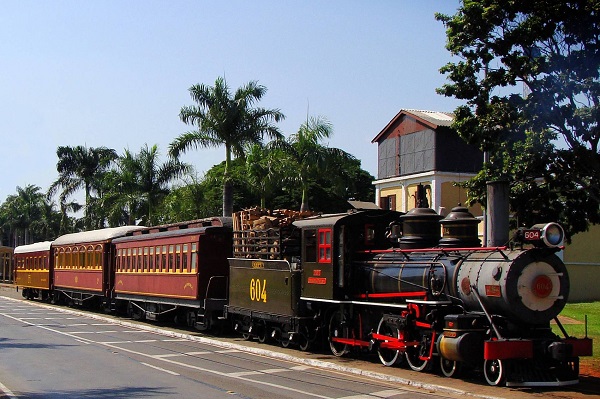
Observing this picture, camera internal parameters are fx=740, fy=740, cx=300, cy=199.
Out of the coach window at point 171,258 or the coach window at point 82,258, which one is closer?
the coach window at point 171,258

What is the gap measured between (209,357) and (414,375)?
16.5 feet

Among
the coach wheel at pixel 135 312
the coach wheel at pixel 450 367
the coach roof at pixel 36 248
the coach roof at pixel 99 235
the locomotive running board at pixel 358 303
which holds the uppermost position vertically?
the coach roof at pixel 99 235

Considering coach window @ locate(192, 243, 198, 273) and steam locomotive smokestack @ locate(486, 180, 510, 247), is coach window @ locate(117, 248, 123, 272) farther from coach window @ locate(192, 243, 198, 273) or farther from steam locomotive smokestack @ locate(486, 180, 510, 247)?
steam locomotive smokestack @ locate(486, 180, 510, 247)

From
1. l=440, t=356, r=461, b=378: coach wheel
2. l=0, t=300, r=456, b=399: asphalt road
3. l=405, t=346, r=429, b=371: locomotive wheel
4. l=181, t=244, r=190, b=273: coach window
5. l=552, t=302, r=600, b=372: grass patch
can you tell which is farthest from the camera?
l=181, t=244, r=190, b=273: coach window

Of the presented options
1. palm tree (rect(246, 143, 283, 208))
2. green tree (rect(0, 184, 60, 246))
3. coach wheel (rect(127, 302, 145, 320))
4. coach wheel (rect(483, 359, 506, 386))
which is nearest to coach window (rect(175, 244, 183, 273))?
coach wheel (rect(127, 302, 145, 320))

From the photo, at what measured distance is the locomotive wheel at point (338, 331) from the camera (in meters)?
16.2

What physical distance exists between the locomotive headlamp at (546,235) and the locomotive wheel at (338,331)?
5324 millimetres

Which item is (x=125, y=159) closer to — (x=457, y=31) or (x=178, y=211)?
(x=178, y=211)

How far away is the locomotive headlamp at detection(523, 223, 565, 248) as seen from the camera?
11.9 metres

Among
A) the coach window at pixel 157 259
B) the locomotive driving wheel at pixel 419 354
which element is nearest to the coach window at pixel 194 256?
the coach window at pixel 157 259

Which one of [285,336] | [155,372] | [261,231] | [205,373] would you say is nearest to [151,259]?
[261,231]

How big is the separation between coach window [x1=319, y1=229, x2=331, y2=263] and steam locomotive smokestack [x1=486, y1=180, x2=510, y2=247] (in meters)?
4.28

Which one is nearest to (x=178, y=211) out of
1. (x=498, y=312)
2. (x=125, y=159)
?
(x=125, y=159)

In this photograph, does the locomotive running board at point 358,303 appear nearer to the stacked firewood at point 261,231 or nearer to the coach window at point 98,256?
the stacked firewood at point 261,231
